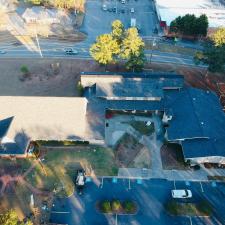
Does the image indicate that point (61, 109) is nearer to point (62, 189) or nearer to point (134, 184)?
point (62, 189)

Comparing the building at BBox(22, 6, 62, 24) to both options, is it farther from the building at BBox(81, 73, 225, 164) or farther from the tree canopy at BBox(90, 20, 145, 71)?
the building at BBox(81, 73, 225, 164)

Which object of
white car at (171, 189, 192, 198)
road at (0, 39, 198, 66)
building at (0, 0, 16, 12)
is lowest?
white car at (171, 189, 192, 198)

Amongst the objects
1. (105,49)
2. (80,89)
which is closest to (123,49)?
(105,49)

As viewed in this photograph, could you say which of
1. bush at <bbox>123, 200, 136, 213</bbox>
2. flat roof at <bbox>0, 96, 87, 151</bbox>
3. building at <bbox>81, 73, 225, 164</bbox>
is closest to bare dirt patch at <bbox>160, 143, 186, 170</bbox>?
building at <bbox>81, 73, 225, 164</bbox>

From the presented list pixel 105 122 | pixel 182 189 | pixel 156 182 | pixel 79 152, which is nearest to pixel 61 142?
pixel 79 152

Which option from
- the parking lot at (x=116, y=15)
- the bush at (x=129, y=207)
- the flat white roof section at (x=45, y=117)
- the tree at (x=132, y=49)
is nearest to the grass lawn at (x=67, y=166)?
the flat white roof section at (x=45, y=117)
